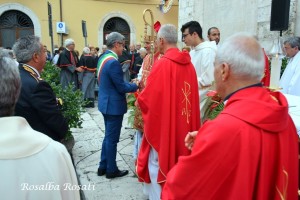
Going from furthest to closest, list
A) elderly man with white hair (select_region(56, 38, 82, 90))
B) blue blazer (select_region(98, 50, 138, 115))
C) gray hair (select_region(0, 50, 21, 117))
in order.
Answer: elderly man with white hair (select_region(56, 38, 82, 90)) → blue blazer (select_region(98, 50, 138, 115)) → gray hair (select_region(0, 50, 21, 117))

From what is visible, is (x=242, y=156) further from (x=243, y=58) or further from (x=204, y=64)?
(x=204, y=64)

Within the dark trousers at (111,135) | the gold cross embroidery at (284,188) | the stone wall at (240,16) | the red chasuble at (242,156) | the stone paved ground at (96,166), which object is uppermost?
the stone wall at (240,16)

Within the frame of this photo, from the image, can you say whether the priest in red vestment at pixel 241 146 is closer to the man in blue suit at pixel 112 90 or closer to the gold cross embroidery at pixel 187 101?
the gold cross embroidery at pixel 187 101

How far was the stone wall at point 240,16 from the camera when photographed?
7285 millimetres

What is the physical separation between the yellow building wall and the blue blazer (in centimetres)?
1430

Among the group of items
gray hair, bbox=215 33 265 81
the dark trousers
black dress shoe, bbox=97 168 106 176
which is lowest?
black dress shoe, bbox=97 168 106 176

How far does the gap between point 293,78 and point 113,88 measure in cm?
296

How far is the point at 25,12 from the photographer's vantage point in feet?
56.7

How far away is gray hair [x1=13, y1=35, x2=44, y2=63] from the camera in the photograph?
253cm

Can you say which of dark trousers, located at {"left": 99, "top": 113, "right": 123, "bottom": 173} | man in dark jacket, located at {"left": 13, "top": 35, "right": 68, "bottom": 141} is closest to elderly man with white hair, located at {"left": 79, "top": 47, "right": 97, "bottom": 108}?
dark trousers, located at {"left": 99, "top": 113, "right": 123, "bottom": 173}

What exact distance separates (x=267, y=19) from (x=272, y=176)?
705 centimetres

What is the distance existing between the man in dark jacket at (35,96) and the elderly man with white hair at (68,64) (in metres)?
6.64

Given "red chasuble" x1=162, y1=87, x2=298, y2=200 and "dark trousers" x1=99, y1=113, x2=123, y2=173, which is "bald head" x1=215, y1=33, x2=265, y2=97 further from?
"dark trousers" x1=99, y1=113, x2=123, y2=173

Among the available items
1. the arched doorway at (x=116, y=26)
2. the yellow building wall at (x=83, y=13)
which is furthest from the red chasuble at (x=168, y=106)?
the arched doorway at (x=116, y=26)
